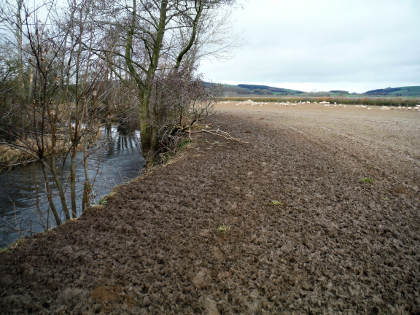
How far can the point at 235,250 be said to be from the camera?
293 centimetres

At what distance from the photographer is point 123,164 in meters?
10.1

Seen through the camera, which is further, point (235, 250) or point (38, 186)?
point (38, 186)

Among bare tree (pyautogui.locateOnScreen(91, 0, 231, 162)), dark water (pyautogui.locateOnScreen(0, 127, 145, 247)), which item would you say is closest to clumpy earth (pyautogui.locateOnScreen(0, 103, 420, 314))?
dark water (pyautogui.locateOnScreen(0, 127, 145, 247))

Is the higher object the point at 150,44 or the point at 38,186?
the point at 150,44

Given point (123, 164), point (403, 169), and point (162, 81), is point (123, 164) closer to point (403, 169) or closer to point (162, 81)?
point (162, 81)

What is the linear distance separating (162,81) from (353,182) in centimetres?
612

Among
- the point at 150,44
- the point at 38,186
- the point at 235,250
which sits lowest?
the point at 38,186

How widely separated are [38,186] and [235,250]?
7.35 meters

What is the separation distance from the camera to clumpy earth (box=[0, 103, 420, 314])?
225 centimetres

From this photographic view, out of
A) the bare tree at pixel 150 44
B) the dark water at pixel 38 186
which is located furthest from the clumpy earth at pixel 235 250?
the bare tree at pixel 150 44

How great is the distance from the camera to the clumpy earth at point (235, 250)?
2246 millimetres

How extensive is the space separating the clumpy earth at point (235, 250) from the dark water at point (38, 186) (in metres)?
0.88

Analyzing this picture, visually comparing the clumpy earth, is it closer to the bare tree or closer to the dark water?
the dark water

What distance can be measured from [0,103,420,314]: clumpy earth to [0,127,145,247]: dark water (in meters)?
0.88
